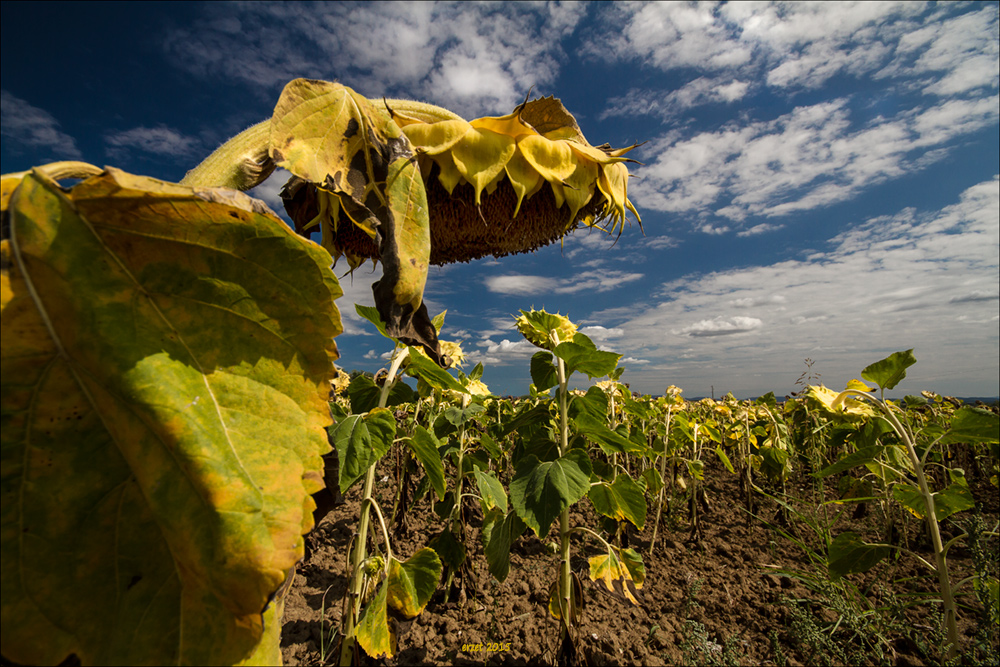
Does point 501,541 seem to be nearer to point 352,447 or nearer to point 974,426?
point 352,447

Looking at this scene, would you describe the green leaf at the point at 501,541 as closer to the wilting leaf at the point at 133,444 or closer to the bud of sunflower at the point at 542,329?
the bud of sunflower at the point at 542,329

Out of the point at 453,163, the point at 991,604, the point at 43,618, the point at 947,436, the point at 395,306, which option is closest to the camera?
the point at 43,618

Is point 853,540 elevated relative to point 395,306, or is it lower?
lower

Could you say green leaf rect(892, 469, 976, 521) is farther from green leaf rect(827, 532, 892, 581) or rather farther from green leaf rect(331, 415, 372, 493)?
green leaf rect(331, 415, 372, 493)

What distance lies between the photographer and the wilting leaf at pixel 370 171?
54 cm

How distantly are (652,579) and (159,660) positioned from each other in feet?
13.0

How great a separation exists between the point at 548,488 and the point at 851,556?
4.30 feet

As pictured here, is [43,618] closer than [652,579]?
Yes

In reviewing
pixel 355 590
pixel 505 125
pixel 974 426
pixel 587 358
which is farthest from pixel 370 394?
pixel 974 426

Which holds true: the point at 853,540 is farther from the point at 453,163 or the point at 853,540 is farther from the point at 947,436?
Result: the point at 453,163

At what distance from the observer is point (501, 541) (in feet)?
7.39

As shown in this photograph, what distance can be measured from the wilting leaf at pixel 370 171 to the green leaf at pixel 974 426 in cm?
202

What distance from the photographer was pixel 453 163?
73 cm

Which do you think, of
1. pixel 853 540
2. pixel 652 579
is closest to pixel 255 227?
pixel 853 540
